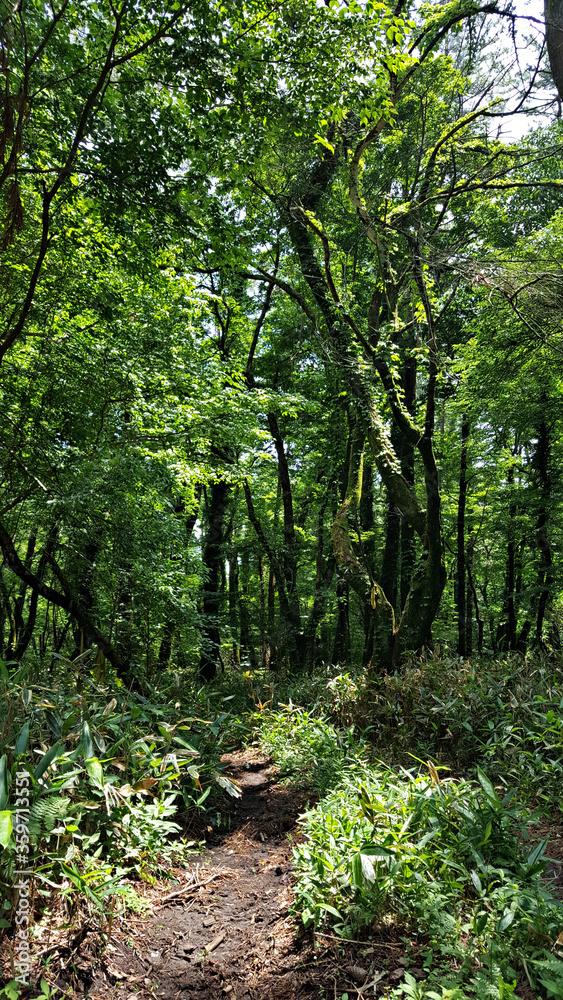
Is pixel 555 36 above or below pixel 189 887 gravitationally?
above

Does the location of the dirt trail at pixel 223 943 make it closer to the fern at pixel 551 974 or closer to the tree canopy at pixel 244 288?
the fern at pixel 551 974

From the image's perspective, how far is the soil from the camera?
6.62ft

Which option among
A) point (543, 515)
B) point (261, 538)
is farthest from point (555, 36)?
point (261, 538)

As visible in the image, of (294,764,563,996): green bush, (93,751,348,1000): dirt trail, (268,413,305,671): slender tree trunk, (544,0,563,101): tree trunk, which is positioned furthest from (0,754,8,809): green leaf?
(268,413,305,671): slender tree trunk

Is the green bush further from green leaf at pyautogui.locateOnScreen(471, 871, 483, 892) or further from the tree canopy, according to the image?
the tree canopy

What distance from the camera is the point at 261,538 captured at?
11.2 meters

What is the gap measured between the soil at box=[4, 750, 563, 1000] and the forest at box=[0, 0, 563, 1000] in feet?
0.05

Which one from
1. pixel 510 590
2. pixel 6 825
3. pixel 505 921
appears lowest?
pixel 505 921

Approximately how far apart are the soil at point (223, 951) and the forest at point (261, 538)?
0.02m

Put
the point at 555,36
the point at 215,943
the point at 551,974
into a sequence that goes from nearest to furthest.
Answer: the point at 551,974, the point at 215,943, the point at 555,36

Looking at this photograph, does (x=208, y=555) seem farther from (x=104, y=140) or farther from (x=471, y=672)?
(x=104, y=140)

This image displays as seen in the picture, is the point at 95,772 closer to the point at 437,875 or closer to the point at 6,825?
the point at 6,825

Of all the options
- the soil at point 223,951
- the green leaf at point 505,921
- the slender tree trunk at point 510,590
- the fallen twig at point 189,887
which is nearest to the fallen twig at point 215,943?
→ the soil at point 223,951

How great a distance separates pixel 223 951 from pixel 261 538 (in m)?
8.87
